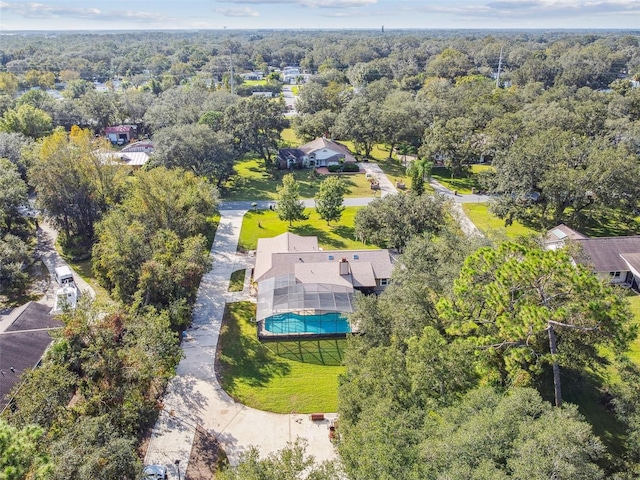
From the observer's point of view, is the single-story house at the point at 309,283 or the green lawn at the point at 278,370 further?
the single-story house at the point at 309,283

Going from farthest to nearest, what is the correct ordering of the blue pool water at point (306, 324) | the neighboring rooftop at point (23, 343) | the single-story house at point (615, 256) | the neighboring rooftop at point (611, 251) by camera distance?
the neighboring rooftop at point (611, 251) < the single-story house at point (615, 256) < the blue pool water at point (306, 324) < the neighboring rooftop at point (23, 343)

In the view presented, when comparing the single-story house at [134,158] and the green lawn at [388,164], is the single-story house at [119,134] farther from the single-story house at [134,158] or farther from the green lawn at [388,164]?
the green lawn at [388,164]

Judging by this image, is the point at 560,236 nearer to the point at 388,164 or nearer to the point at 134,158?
the point at 388,164

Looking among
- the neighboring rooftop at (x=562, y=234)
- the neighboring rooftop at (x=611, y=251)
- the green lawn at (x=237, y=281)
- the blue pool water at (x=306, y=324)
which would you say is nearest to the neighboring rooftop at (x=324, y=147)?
the green lawn at (x=237, y=281)

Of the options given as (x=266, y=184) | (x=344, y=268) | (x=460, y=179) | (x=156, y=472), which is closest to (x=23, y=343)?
(x=156, y=472)

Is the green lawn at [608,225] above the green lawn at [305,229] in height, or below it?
above

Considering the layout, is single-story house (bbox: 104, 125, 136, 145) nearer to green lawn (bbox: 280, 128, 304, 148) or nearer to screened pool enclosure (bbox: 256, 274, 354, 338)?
green lawn (bbox: 280, 128, 304, 148)

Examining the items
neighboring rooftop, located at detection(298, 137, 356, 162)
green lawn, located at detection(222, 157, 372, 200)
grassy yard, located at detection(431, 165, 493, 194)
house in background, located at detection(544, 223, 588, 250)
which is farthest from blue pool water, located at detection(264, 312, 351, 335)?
neighboring rooftop, located at detection(298, 137, 356, 162)
